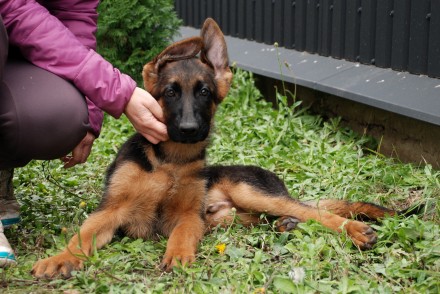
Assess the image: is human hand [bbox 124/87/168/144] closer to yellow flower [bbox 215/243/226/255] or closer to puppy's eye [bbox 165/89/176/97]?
puppy's eye [bbox 165/89/176/97]

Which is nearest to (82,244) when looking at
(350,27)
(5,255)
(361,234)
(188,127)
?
(5,255)

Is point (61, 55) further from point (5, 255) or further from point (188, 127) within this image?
point (5, 255)

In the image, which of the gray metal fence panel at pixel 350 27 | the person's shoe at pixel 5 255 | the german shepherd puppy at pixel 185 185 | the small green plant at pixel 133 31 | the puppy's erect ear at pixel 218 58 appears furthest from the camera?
the small green plant at pixel 133 31

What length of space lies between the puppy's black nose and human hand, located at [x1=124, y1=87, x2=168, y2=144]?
0.52 ft

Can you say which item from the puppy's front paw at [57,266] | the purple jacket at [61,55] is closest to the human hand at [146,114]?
the purple jacket at [61,55]

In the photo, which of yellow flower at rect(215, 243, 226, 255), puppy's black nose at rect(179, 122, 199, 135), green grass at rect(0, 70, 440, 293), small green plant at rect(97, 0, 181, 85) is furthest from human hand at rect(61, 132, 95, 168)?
small green plant at rect(97, 0, 181, 85)

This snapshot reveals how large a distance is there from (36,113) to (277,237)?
5.27ft

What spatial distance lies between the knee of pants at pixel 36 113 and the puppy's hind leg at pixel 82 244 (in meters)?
0.48

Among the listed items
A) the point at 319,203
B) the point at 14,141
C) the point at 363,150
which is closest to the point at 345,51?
the point at 363,150

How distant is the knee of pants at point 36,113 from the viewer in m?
4.26

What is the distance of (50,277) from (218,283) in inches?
34.3

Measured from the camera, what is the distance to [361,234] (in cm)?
443

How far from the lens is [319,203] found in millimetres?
5043

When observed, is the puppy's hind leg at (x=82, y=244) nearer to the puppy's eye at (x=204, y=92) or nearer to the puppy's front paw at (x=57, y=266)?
the puppy's front paw at (x=57, y=266)
